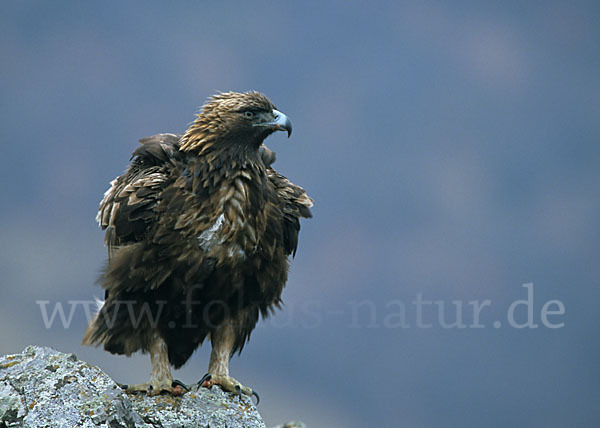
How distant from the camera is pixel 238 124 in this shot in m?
7.40

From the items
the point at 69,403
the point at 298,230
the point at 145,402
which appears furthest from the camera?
the point at 298,230

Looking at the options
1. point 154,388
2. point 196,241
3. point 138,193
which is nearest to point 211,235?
point 196,241

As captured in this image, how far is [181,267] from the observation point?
7.21m

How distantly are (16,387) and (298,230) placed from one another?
11.0 feet

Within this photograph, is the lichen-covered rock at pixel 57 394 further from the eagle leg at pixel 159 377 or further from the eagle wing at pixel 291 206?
the eagle wing at pixel 291 206

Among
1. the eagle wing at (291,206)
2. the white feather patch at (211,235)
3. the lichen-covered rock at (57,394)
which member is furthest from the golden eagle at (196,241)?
the lichen-covered rock at (57,394)

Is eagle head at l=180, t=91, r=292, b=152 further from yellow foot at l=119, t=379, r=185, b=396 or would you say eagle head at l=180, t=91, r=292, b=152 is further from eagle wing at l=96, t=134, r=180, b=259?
yellow foot at l=119, t=379, r=185, b=396

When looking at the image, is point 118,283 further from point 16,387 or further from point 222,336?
point 16,387

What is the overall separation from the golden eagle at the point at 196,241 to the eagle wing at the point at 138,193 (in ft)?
0.03

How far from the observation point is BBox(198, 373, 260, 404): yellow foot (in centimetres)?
741

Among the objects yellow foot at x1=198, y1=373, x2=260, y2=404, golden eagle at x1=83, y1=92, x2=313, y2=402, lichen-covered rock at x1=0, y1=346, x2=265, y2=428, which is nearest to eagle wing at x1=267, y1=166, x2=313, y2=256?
golden eagle at x1=83, y1=92, x2=313, y2=402

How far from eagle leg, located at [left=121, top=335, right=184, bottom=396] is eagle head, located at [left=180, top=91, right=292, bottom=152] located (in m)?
1.90

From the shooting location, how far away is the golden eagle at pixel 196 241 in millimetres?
7215

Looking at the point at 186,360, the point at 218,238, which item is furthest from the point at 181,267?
the point at 186,360
